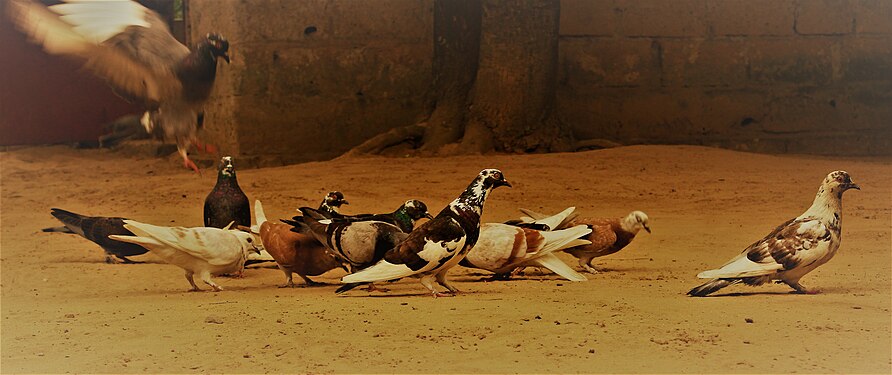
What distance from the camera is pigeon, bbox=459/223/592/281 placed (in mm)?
5223

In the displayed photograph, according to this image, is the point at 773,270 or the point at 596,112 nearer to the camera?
the point at 773,270

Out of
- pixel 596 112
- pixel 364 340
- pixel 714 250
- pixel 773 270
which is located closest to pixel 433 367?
pixel 364 340

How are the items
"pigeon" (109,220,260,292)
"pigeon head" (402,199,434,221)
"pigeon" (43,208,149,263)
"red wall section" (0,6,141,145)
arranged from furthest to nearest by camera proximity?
"red wall section" (0,6,141,145), "pigeon" (43,208,149,263), "pigeon head" (402,199,434,221), "pigeon" (109,220,260,292)

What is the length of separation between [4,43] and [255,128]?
5382 millimetres

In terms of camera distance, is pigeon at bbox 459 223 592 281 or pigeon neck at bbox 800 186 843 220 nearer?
pigeon neck at bbox 800 186 843 220

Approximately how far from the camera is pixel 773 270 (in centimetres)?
460

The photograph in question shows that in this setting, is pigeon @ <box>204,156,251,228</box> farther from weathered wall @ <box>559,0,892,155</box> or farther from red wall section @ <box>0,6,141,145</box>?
red wall section @ <box>0,6,141,145</box>

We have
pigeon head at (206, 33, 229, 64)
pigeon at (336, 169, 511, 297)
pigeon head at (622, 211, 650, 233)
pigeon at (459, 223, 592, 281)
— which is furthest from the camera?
pigeon head at (206, 33, 229, 64)

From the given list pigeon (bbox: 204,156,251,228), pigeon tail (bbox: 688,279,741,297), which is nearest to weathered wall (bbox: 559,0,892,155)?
pigeon (bbox: 204,156,251,228)

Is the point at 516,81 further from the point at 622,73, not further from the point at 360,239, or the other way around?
the point at 360,239

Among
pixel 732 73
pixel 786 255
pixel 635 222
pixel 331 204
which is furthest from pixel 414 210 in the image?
pixel 732 73

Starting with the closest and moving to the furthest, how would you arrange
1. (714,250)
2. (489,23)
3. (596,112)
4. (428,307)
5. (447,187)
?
(428,307) < (714,250) < (447,187) < (489,23) < (596,112)

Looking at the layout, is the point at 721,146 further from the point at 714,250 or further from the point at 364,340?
the point at 364,340

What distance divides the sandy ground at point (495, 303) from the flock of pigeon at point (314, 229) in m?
0.16
